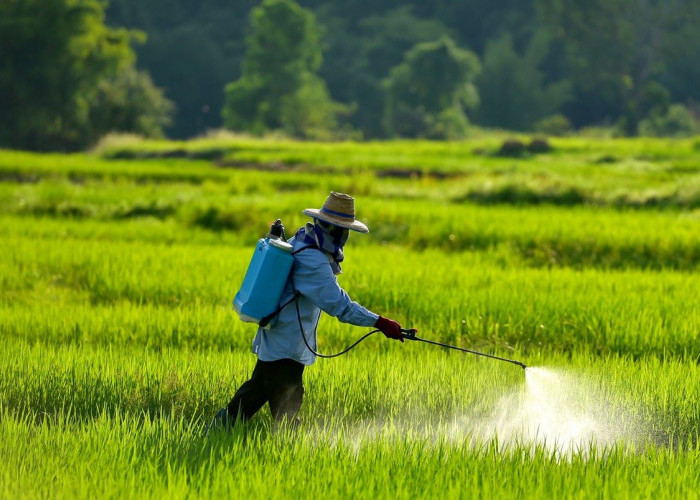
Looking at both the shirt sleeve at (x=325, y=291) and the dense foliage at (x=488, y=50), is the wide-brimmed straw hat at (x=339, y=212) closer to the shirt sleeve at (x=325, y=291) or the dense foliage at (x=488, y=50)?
the shirt sleeve at (x=325, y=291)

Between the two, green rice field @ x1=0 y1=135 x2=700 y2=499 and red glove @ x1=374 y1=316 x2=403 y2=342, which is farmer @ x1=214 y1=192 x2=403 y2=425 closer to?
red glove @ x1=374 y1=316 x2=403 y2=342

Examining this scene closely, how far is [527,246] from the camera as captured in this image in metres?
12.1

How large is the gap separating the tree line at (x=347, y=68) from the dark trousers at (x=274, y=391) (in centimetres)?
3839

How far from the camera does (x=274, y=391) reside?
4.61 meters

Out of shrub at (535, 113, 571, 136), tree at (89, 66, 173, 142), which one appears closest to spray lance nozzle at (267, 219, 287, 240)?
tree at (89, 66, 173, 142)

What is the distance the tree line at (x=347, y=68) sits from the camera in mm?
42094

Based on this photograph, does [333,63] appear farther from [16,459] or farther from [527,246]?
[16,459]

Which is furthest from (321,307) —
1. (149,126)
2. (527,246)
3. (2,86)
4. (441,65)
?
(441,65)

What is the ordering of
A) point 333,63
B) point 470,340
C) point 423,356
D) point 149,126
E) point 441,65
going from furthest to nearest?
point 333,63
point 441,65
point 149,126
point 470,340
point 423,356

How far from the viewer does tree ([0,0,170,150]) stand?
4094cm

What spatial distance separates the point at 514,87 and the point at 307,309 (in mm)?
57618

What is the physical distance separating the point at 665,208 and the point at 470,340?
29.2ft

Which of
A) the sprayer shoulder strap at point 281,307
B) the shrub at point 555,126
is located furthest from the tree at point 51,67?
the sprayer shoulder strap at point 281,307

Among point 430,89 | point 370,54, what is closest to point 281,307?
point 430,89
